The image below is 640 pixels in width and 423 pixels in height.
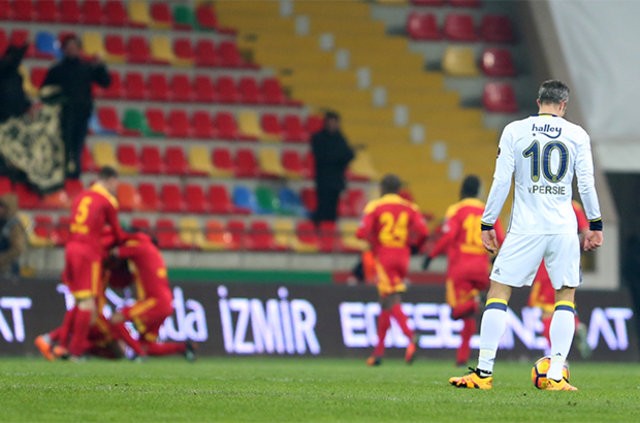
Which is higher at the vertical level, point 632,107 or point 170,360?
point 632,107

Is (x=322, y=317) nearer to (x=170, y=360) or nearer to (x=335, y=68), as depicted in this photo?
(x=170, y=360)

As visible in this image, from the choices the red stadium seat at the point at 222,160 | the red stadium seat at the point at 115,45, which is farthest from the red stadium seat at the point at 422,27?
the red stadium seat at the point at 115,45

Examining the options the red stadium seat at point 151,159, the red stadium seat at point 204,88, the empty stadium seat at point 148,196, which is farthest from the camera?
the red stadium seat at point 204,88

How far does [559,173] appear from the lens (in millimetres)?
11359

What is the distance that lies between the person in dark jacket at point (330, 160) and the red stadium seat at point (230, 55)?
235cm

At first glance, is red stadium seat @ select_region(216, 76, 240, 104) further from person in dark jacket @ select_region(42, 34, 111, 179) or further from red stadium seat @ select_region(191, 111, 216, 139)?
person in dark jacket @ select_region(42, 34, 111, 179)

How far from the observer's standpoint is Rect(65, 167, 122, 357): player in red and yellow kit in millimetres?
16922

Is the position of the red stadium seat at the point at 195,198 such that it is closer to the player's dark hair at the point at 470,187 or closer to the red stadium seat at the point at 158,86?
the red stadium seat at the point at 158,86

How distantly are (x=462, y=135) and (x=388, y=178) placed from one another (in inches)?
309

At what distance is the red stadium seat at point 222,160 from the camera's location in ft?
78.7

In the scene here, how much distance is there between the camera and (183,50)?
2505 centimetres

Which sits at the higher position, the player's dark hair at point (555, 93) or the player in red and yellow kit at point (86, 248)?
the player's dark hair at point (555, 93)

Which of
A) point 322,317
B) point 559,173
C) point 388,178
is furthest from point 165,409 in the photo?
point 322,317

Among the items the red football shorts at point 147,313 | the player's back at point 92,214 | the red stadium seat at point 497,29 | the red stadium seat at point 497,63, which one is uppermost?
the red stadium seat at point 497,29
